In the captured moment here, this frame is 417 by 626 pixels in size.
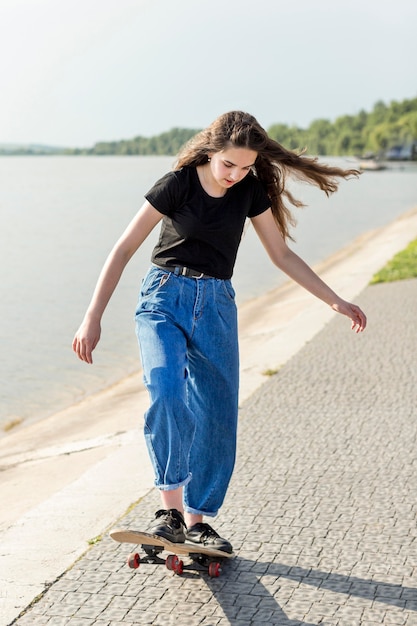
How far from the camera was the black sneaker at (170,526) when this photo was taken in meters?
3.83

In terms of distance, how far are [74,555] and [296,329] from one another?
256 inches

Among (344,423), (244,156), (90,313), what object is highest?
(244,156)

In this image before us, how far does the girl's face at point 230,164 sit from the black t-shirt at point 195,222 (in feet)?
0.37

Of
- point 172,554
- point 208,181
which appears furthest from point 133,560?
point 208,181

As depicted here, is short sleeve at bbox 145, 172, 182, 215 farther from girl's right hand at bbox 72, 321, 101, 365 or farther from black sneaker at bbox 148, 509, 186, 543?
black sneaker at bbox 148, 509, 186, 543

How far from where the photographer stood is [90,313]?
383 centimetres

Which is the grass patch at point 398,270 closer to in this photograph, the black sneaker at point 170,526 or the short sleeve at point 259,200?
the short sleeve at point 259,200

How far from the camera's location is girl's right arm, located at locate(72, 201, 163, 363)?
3814 millimetres

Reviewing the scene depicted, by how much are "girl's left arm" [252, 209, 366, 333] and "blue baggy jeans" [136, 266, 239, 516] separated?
0.31 meters

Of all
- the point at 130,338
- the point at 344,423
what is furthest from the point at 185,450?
the point at 130,338

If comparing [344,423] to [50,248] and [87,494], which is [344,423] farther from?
[50,248]

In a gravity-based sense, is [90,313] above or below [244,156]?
below

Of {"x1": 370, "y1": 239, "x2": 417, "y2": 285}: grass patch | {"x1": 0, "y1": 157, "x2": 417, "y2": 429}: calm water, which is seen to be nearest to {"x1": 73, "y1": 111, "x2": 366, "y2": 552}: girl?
{"x1": 0, "y1": 157, "x2": 417, "y2": 429}: calm water

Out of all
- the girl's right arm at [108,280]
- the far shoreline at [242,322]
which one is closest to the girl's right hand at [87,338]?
the girl's right arm at [108,280]
